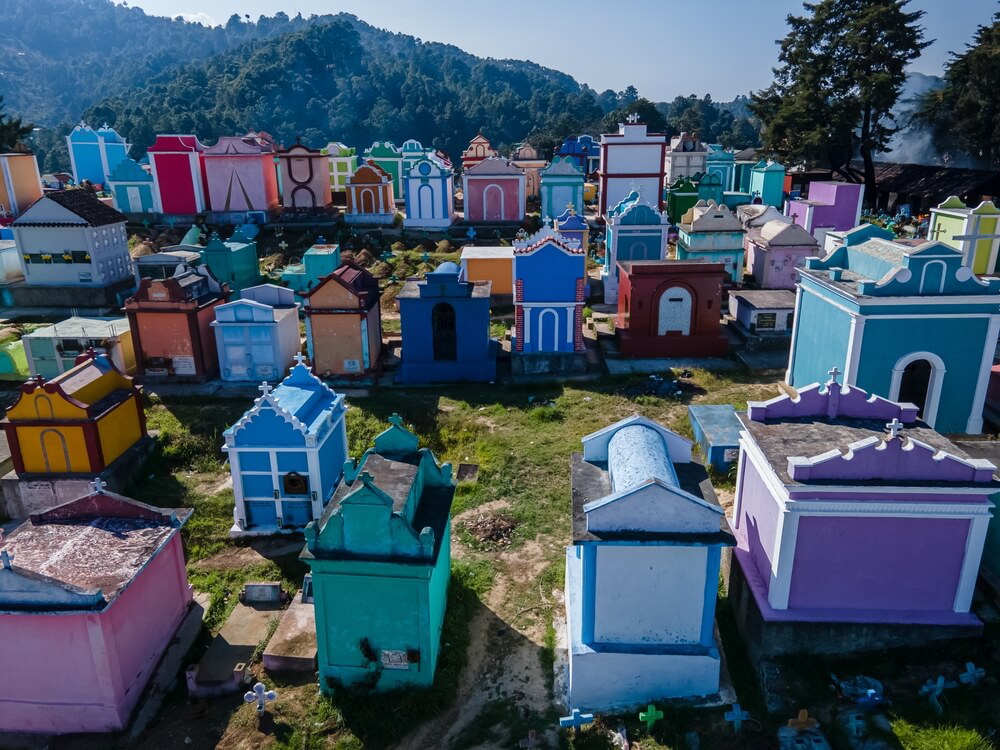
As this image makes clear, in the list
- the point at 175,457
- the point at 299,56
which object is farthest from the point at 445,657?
the point at 299,56

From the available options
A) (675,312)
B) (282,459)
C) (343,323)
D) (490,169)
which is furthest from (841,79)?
(282,459)

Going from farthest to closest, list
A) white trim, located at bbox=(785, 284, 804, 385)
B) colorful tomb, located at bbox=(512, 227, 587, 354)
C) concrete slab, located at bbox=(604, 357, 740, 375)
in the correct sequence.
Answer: concrete slab, located at bbox=(604, 357, 740, 375) → colorful tomb, located at bbox=(512, 227, 587, 354) → white trim, located at bbox=(785, 284, 804, 385)

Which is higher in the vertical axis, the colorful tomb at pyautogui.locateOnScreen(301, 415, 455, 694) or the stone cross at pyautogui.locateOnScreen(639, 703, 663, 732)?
the colorful tomb at pyautogui.locateOnScreen(301, 415, 455, 694)

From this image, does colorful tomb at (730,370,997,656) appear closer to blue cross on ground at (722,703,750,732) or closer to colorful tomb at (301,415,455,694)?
blue cross on ground at (722,703,750,732)

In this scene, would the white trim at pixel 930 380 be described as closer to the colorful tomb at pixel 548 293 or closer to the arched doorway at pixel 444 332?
the colorful tomb at pixel 548 293

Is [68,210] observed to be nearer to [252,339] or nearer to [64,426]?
[252,339]

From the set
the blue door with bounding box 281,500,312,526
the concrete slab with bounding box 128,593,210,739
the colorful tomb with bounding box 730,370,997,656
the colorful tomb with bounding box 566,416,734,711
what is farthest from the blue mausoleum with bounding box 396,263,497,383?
the colorful tomb with bounding box 730,370,997,656

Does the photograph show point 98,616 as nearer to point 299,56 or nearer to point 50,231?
point 50,231
